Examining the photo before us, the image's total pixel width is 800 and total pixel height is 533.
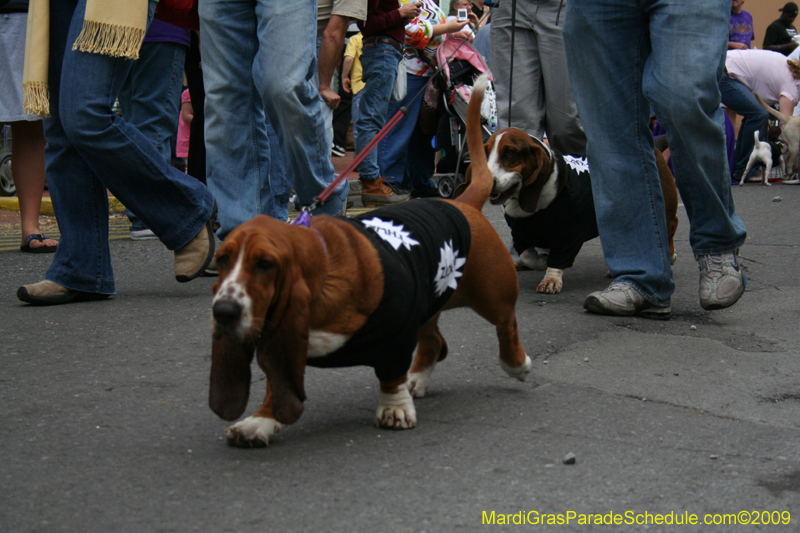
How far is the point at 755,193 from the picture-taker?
9.23m

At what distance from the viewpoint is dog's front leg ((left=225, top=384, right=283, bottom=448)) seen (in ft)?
7.04

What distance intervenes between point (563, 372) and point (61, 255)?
7.49 ft

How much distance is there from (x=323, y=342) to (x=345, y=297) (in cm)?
12

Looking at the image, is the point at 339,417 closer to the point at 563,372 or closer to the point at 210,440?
the point at 210,440

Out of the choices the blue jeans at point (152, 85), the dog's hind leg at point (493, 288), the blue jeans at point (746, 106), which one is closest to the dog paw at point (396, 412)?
the dog's hind leg at point (493, 288)

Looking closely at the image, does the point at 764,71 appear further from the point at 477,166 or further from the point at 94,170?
the point at 94,170

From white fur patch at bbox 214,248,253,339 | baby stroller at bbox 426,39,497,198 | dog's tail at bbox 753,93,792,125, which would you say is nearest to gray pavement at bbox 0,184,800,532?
white fur patch at bbox 214,248,253,339

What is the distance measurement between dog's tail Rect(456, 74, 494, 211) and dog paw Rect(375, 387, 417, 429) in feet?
2.57

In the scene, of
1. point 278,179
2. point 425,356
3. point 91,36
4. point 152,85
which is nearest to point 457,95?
point 278,179

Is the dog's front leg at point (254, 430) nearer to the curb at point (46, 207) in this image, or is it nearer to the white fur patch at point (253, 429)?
the white fur patch at point (253, 429)

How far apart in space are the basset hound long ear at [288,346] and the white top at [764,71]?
9.76m

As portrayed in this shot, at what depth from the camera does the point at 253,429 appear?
216 centimetres

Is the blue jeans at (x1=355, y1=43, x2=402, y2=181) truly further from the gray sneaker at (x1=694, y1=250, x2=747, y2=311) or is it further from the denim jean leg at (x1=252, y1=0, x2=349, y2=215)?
the gray sneaker at (x1=694, y1=250, x2=747, y2=311)

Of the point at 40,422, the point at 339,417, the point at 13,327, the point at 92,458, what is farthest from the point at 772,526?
the point at 13,327
